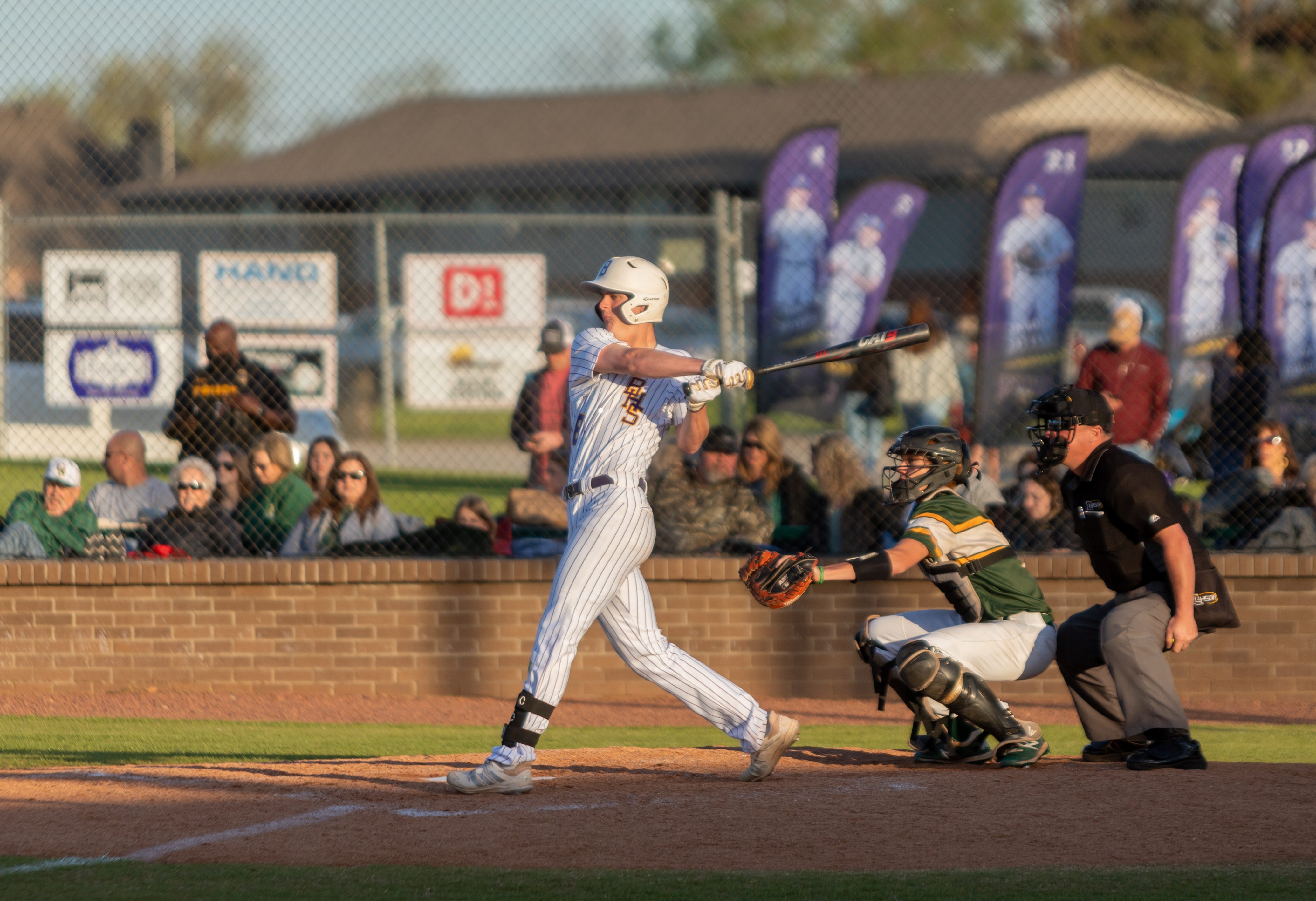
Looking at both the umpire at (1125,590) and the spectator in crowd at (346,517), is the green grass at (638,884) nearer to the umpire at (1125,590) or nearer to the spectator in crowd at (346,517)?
the umpire at (1125,590)

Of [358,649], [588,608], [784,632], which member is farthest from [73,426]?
[588,608]

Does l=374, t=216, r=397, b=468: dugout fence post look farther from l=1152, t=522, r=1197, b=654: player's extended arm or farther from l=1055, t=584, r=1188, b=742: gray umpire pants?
l=1152, t=522, r=1197, b=654: player's extended arm

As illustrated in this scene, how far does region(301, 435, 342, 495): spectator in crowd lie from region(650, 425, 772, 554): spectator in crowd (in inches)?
73.2

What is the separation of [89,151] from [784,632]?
17.2ft

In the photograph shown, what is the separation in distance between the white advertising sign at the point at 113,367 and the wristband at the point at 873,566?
5485 millimetres

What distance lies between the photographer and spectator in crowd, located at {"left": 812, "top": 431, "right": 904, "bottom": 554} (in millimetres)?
8430

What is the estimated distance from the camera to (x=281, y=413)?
916 centimetres

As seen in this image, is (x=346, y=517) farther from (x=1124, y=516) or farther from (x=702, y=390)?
(x=1124, y=516)

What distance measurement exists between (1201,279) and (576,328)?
19.8 ft

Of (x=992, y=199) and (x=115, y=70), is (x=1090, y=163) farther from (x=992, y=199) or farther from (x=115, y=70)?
(x=115, y=70)

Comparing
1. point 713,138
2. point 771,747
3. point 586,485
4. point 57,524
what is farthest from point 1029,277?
point 713,138

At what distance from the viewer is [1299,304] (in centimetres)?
1029

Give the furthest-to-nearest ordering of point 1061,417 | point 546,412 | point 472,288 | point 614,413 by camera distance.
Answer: point 472,288 < point 546,412 < point 1061,417 < point 614,413

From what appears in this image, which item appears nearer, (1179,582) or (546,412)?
(1179,582)
